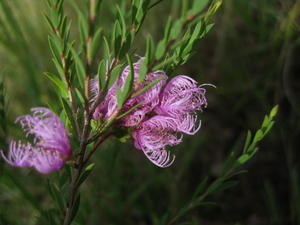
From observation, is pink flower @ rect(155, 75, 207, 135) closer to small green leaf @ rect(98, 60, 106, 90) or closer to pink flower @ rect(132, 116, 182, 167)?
pink flower @ rect(132, 116, 182, 167)

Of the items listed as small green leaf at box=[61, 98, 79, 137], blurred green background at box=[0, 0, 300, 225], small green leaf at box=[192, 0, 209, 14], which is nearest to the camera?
small green leaf at box=[192, 0, 209, 14]

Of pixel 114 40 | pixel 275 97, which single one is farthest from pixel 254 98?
pixel 114 40

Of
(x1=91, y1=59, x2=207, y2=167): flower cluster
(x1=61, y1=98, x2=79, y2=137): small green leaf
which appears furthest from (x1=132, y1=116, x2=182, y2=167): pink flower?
(x1=61, y1=98, x2=79, y2=137): small green leaf

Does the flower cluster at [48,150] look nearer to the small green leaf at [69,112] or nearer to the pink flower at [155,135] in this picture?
the small green leaf at [69,112]

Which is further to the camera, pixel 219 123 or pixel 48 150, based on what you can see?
pixel 219 123

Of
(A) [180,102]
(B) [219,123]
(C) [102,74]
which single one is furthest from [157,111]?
(B) [219,123]

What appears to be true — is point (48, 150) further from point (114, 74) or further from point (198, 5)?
point (198, 5)

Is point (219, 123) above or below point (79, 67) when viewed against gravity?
below

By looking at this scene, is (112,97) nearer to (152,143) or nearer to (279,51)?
(152,143)
